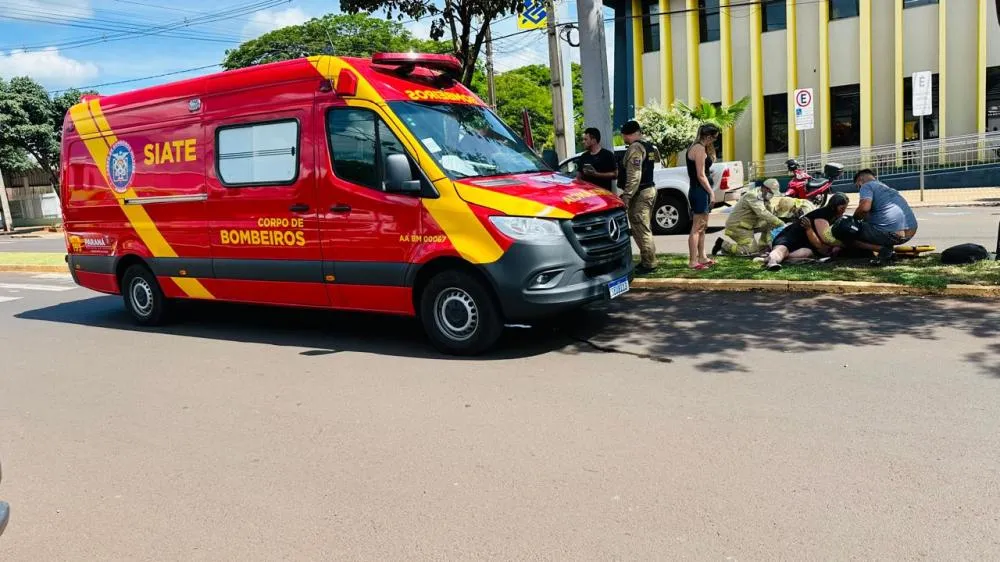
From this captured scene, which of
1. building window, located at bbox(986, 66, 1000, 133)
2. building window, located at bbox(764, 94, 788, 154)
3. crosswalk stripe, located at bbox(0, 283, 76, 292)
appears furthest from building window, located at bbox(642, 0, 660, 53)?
crosswalk stripe, located at bbox(0, 283, 76, 292)

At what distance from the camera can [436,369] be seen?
6312mm

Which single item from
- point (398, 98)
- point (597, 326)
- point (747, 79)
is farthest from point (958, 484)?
point (747, 79)

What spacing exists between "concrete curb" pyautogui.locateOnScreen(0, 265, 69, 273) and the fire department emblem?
808cm

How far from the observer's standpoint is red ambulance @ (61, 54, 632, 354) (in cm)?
629

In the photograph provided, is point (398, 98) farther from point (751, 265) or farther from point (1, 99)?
point (1, 99)

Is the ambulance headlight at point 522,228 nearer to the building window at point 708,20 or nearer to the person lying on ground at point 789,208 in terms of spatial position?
the person lying on ground at point 789,208

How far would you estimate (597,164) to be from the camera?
937 centimetres

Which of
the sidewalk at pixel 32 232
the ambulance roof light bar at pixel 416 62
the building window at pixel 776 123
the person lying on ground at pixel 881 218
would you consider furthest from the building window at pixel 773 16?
the sidewalk at pixel 32 232

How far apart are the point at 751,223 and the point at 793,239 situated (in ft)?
3.19

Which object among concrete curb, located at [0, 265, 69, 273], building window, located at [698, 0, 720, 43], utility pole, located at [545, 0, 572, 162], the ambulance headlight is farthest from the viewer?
building window, located at [698, 0, 720, 43]

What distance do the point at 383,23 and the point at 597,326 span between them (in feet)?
133

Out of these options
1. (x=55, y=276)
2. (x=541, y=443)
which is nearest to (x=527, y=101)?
(x=55, y=276)

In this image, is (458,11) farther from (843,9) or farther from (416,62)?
(843,9)

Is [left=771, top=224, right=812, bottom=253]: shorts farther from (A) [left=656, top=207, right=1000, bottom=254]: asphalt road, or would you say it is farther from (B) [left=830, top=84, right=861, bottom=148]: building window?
(B) [left=830, top=84, right=861, bottom=148]: building window
